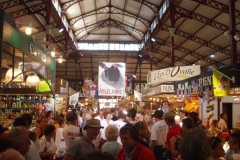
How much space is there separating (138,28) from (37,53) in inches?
849

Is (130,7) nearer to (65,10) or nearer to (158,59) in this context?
(65,10)

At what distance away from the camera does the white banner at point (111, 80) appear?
912cm

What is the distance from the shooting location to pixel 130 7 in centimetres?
2502

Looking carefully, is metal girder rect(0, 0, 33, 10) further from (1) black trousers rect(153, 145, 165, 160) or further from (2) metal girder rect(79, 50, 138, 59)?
(2) metal girder rect(79, 50, 138, 59)

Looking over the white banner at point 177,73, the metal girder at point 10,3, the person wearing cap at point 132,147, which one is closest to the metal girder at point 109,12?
the metal girder at point 10,3

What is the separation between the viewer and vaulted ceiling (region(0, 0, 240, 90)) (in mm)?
17625

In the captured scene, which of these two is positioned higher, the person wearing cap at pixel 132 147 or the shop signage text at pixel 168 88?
the shop signage text at pixel 168 88

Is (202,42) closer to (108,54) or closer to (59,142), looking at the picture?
(108,54)

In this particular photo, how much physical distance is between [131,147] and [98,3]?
2334 cm

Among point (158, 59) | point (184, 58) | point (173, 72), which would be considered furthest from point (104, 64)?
point (158, 59)

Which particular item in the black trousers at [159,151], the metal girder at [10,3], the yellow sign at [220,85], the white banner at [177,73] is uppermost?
the metal girder at [10,3]

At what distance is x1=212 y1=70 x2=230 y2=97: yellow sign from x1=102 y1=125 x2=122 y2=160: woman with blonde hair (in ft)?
16.6

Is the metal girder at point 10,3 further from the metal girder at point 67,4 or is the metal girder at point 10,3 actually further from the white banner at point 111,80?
the white banner at point 111,80

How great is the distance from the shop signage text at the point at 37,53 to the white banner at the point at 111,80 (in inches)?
72.0
